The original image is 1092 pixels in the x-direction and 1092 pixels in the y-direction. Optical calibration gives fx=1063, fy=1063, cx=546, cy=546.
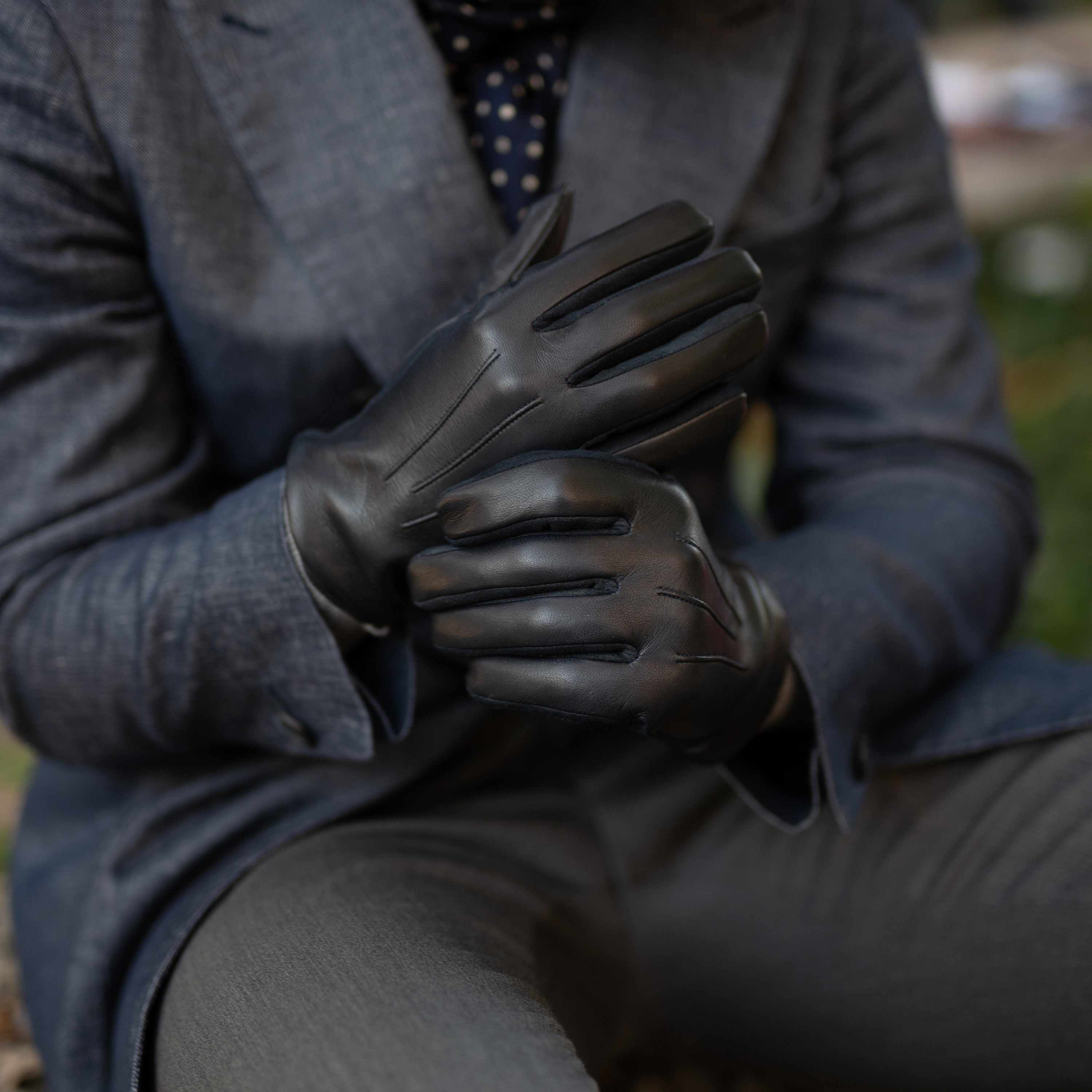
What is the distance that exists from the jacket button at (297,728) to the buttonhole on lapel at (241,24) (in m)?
0.45

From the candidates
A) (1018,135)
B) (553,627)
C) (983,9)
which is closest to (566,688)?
(553,627)

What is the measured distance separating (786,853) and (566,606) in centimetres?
36

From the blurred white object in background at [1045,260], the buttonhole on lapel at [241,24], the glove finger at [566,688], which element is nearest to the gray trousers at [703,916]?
the glove finger at [566,688]

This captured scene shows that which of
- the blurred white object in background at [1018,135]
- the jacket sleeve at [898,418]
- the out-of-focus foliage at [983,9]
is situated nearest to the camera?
the jacket sleeve at [898,418]

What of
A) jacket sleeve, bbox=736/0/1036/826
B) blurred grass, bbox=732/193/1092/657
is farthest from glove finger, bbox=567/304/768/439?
blurred grass, bbox=732/193/1092/657

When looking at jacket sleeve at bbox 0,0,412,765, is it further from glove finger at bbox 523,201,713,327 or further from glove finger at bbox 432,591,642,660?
glove finger at bbox 523,201,713,327

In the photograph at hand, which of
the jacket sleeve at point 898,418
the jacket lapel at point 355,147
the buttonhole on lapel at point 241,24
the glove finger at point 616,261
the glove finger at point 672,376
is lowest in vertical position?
the jacket sleeve at point 898,418

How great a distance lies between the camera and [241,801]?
2.51 ft

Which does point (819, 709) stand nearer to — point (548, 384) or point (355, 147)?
point (548, 384)

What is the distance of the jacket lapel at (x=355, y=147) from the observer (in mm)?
708

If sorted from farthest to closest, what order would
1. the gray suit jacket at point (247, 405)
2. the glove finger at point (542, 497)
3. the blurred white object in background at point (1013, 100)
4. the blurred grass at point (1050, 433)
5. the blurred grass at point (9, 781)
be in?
1. the blurred white object in background at point (1013, 100)
2. the blurred grass at point (1050, 433)
3. the blurred grass at point (9, 781)
4. the gray suit jacket at point (247, 405)
5. the glove finger at point (542, 497)

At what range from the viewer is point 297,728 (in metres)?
0.71

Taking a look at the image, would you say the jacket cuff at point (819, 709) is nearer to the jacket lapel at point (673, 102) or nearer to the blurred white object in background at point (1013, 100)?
the jacket lapel at point (673, 102)

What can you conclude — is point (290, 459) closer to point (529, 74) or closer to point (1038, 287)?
point (529, 74)
